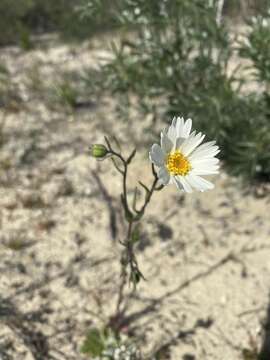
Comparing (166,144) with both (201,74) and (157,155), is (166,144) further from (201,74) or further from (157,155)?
(201,74)

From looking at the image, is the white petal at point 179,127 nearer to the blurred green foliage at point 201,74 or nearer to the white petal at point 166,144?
the white petal at point 166,144

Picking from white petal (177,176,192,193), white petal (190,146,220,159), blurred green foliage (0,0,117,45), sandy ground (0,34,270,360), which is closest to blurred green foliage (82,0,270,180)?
sandy ground (0,34,270,360)

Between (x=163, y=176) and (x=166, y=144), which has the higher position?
(x=166, y=144)

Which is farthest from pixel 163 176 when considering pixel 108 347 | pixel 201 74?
pixel 201 74

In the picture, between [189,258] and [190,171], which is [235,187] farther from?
[190,171]

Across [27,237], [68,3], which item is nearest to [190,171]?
[27,237]
